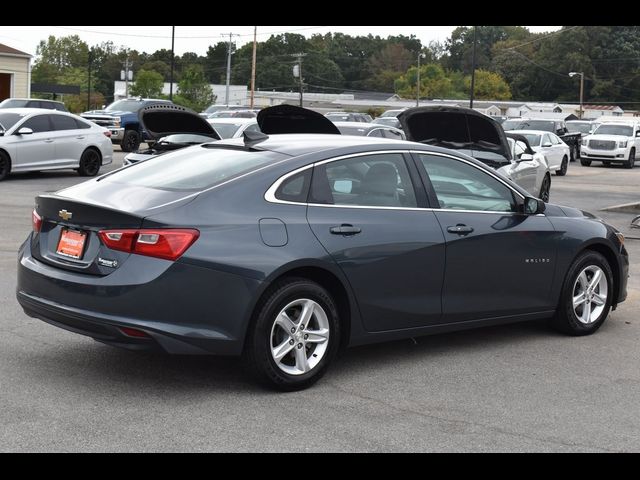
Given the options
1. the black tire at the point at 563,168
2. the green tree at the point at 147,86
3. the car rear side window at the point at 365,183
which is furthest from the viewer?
the green tree at the point at 147,86

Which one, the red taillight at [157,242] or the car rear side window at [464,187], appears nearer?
the red taillight at [157,242]

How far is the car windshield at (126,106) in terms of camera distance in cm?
3453

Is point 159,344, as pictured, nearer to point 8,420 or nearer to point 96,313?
point 96,313

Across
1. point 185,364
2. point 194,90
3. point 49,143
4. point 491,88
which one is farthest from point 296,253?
point 491,88

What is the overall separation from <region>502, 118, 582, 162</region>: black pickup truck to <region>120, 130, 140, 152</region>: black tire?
529 inches

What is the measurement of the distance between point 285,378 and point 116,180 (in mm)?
1753

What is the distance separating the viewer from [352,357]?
6.86m

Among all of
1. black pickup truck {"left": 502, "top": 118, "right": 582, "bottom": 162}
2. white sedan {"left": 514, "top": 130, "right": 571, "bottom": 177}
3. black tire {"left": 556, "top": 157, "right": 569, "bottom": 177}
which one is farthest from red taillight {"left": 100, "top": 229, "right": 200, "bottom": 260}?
black pickup truck {"left": 502, "top": 118, "right": 582, "bottom": 162}

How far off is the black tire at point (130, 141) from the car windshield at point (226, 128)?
13.0 m

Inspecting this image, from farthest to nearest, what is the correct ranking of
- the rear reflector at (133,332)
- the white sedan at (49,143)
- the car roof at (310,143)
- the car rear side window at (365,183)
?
the white sedan at (49,143), the car roof at (310,143), the car rear side window at (365,183), the rear reflector at (133,332)

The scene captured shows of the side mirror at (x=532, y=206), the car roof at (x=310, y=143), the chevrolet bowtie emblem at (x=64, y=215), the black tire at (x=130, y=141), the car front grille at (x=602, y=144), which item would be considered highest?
the car roof at (x=310, y=143)

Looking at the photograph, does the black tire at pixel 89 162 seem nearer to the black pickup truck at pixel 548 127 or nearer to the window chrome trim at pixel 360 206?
the window chrome trim at pixel 360 206

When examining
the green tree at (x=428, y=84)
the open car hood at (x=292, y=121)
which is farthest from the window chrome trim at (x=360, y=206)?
the green tree at (x=428, y=84)
